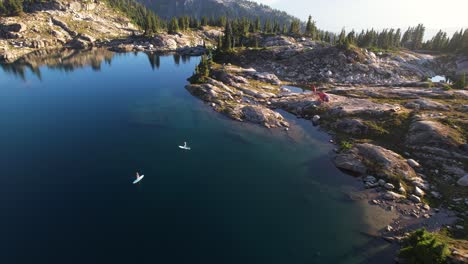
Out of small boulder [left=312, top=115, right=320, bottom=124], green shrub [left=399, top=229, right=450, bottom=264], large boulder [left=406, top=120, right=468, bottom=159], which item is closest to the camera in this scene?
green shrub [left=399, top=229, right=450, bottom=264]

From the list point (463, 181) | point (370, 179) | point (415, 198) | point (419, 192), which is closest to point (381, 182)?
point (370, 179)

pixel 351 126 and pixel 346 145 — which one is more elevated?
pixel 351 126

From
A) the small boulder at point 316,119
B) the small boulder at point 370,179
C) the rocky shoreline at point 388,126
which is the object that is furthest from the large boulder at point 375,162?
the small boulder at point 316,119

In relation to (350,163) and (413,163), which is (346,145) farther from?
(413,163)

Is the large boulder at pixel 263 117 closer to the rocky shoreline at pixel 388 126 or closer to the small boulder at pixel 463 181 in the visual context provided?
the rocky shoreline at pixel 388 126

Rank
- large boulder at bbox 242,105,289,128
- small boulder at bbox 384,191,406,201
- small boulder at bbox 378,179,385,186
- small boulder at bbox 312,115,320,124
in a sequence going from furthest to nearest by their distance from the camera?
small boulder at bbox 312,115,320,124
large boulder at bbox 242,105,289,128
small boulder at bbox 378,179,385,186
small boulder at bbox 384,191,406,201

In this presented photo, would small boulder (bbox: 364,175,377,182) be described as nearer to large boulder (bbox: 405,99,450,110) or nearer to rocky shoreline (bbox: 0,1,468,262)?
rocky shoreline (bbox: 0,1,468,262)

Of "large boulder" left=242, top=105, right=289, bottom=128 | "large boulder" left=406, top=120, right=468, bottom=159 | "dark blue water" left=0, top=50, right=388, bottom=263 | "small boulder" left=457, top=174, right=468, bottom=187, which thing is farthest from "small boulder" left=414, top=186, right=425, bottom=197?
"large boulder" left=242, top=105, right=289, bottom=128
